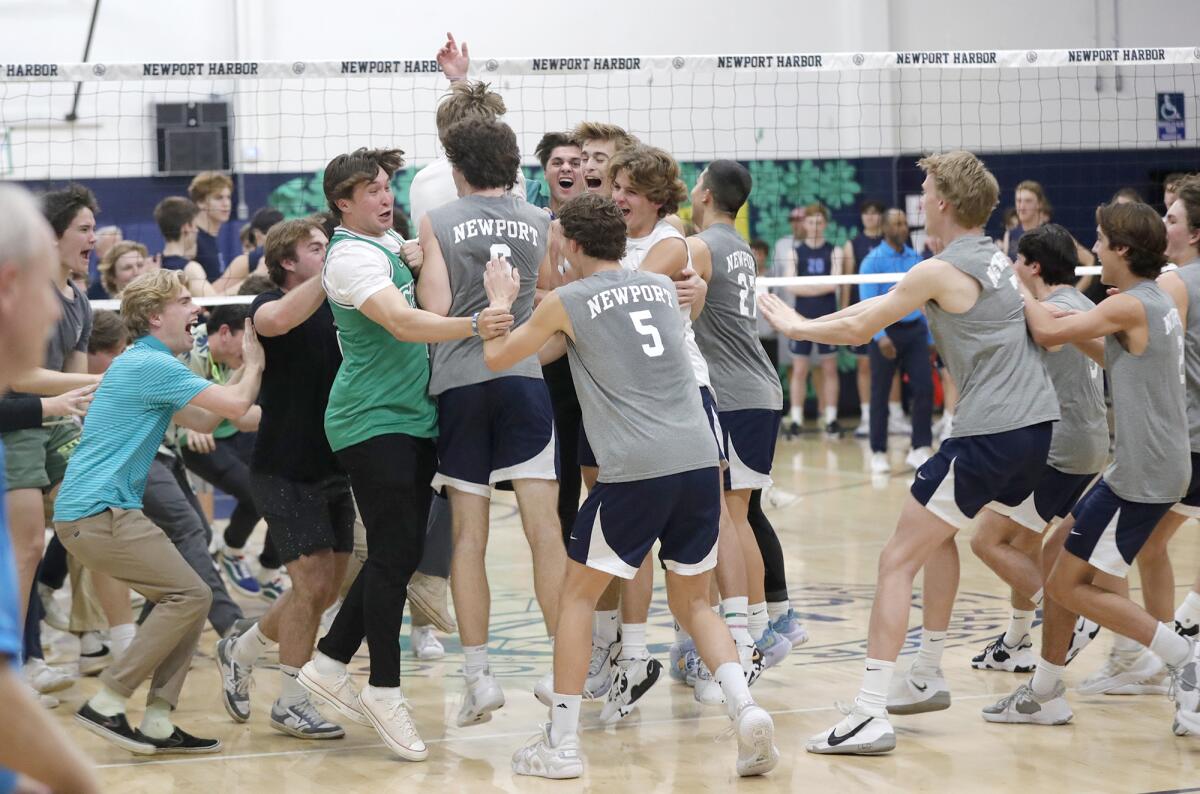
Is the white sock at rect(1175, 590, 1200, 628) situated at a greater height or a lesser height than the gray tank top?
lesser

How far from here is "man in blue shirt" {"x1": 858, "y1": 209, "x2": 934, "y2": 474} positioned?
1154 cm

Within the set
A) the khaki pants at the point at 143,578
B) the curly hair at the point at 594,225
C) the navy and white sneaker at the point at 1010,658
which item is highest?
the curly hair at the point at 594,225

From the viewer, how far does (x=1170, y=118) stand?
16.2m

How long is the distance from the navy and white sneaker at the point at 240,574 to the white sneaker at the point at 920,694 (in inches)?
159

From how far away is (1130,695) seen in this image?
5.36 meters

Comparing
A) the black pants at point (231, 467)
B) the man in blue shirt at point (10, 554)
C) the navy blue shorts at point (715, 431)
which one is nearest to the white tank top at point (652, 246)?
the navy blue shorts at point (715, 431)

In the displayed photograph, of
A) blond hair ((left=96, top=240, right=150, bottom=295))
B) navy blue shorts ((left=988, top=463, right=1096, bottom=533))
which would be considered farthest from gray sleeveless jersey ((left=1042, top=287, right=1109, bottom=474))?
blond hair ((left=96, top=240, right=150, bottom=295))

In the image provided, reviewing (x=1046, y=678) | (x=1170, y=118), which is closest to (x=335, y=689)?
(x=1046, y=678)

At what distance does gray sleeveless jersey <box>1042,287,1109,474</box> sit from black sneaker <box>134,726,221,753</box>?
3255 millimetres

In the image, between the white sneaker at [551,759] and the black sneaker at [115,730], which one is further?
the black sneaker at [115,730]

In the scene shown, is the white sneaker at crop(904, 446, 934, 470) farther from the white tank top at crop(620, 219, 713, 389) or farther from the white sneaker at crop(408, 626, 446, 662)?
the white tank top at crop(620, 219, 713, 389)

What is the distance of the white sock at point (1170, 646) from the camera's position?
4750mm

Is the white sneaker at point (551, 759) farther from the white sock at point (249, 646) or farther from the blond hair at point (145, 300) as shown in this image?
the blond hair at point (145, 300)

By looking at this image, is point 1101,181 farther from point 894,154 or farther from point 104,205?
point 104,205
